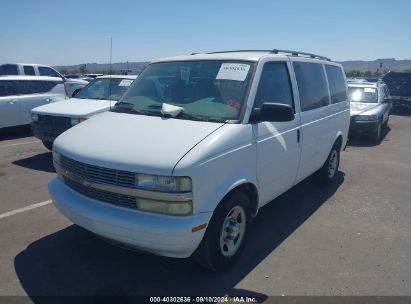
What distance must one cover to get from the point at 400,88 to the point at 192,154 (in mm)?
19569

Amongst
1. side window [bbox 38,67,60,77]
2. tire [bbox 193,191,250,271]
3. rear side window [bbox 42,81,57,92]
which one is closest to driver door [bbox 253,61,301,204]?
tire [bbox 193,191,250,271]

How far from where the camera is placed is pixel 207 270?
11.8ft

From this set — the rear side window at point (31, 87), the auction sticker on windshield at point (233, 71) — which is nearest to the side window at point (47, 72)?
the rear side window at point (31, 87)

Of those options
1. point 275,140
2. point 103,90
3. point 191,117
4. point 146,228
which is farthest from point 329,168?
point 103,90

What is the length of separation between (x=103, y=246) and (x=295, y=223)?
2433 millimetres

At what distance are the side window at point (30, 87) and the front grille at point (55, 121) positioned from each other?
3.36m

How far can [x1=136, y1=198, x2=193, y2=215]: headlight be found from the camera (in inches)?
116

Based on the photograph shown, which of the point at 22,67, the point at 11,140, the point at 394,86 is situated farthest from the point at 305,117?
the point at 394,86

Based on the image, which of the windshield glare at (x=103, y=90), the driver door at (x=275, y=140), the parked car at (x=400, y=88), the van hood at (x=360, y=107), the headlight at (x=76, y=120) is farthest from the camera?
the parked car at (x=400, y=88)

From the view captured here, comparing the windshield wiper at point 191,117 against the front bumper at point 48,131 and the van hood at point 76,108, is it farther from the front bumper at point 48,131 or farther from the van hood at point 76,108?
the front bumper at point 48,131

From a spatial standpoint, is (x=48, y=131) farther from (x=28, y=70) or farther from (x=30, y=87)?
(x=28, y=70)

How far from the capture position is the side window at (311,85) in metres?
4.73

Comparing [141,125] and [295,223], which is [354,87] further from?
[141,125]

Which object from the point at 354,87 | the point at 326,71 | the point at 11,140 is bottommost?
the point at 11,140
